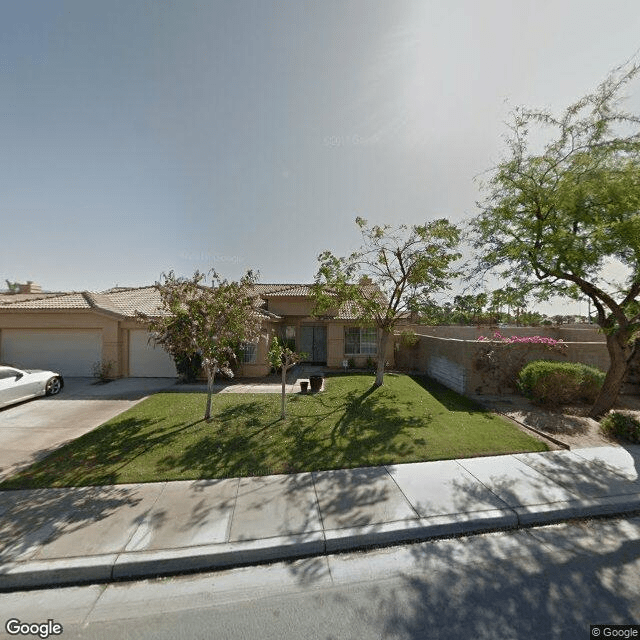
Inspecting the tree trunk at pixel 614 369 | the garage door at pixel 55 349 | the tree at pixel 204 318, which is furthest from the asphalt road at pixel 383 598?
the garage door at pixel 55 349

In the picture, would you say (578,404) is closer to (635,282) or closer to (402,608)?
(635,282)

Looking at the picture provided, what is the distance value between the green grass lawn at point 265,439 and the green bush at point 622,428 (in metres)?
2.03

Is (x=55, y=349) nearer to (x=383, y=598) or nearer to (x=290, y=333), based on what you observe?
(x=290, y=333)

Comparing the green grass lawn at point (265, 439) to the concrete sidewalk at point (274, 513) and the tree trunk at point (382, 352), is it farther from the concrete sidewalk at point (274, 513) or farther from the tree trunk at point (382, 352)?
the tree trunk at point (382, 352)

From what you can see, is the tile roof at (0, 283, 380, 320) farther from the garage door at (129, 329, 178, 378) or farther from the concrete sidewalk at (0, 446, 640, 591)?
the concrete sidewalk at (0, 446, 640, 591)

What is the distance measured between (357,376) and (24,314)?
50.6 feet

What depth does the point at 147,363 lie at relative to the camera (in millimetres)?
13805

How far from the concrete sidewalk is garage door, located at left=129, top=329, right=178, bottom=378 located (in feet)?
30.4

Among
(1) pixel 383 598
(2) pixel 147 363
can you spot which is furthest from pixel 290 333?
(1) pixel 383 598

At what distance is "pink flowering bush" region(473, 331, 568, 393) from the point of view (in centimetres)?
1050

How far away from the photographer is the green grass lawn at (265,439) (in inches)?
217

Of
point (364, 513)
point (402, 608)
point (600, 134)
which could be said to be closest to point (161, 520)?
point (364, 513)

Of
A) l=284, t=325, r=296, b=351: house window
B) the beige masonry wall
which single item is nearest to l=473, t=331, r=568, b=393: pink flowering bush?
the beige masonry wall

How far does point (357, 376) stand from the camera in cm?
1427
